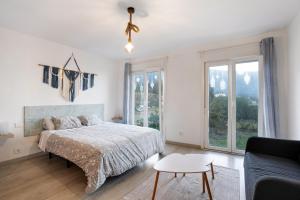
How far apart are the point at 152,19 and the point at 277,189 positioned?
266cm

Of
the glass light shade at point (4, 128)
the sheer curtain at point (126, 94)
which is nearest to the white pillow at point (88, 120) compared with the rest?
the sheer curtain at point (126, 94)

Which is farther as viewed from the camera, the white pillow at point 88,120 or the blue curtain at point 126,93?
the blue curtain at point 126,93

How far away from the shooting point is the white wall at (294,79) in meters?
2.57

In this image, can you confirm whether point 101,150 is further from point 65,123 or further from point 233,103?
point 233,103

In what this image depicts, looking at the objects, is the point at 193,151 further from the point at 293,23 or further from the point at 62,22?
the point at 62,22

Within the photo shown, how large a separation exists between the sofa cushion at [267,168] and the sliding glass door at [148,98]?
2888 mm

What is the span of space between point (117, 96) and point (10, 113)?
2970 mm

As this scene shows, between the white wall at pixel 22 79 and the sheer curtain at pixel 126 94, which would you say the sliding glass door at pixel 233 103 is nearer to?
the sheer curtain at pixel 126 94

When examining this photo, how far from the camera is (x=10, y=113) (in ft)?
10.3

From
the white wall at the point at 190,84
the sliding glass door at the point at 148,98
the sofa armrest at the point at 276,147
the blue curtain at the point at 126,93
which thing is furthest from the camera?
the blue curtain at the point at 126,93

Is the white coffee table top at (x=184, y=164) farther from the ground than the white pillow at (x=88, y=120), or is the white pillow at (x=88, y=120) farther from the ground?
the white pillow at (x=88, y=120)

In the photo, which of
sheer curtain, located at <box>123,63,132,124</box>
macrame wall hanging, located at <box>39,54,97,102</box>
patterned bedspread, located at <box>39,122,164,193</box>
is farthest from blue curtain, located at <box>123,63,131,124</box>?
patterned bedspread, located at <box>39,122,164,193</box>

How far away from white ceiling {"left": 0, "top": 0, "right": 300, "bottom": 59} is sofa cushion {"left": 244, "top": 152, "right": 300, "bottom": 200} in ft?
6.96

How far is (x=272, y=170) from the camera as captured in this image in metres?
1.77
